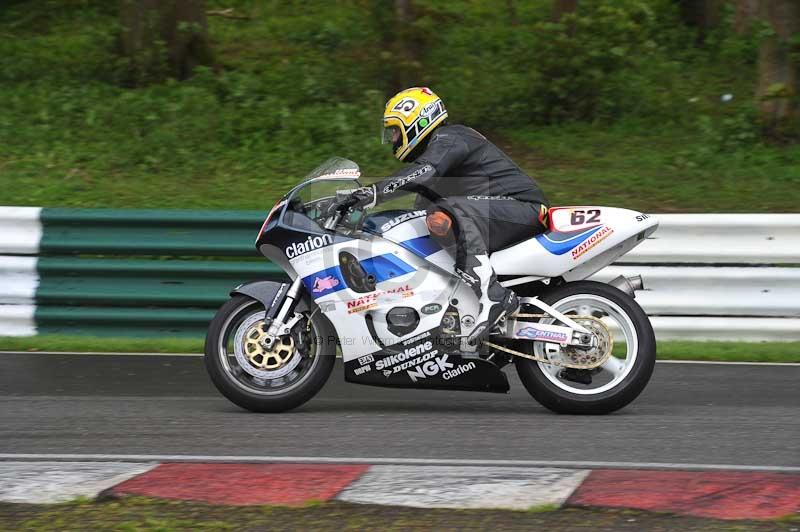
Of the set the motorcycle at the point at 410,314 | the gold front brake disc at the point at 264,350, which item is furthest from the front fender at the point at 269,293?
the gold front brake disc at the point at 264,350

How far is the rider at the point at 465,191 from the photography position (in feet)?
21.8

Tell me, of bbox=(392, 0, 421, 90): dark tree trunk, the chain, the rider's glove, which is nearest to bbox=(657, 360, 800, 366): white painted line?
the chain

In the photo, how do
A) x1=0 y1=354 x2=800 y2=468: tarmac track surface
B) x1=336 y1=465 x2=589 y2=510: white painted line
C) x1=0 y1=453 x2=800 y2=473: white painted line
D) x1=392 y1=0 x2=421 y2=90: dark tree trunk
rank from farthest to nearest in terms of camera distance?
1. x1=392 y1=0 x2=421 y2=90: dark tree trunk
2. x1=0 y1=354 x2=800 y2=468: tarmac track surface
3. x1=0 y1=453 x2=800 y2=473: white painted line
4. x1=336 y1=465 x2=589 y2=510: white painted line

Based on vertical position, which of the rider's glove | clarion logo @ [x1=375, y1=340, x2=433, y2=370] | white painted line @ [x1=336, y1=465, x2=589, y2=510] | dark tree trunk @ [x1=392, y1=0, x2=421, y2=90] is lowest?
white painted line @ [x1=336, y1=465, x2=589, y2=510]

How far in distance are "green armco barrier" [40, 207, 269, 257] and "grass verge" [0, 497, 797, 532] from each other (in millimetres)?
4615

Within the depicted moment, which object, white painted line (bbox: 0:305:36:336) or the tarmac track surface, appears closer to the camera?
the tarmac track surface

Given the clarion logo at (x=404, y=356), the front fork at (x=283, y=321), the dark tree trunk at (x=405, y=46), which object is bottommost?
the clarion logo at (x=404, y=356)

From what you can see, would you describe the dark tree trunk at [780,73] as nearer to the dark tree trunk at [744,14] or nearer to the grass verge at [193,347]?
the dark tree trunk at [744,14]

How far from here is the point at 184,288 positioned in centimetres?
947

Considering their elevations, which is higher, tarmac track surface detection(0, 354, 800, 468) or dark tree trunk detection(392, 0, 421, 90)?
dark tree trunk detection(392, 0, 421, 90)

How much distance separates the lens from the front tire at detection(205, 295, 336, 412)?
270 inches

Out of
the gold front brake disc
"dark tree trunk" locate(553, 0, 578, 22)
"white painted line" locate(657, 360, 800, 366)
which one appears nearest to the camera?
the gold front brake disc

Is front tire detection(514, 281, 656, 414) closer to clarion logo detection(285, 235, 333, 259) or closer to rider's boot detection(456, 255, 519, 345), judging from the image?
rider's boot detection(456, 255, 519, 345)

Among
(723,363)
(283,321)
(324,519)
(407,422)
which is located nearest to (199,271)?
(283,321)
